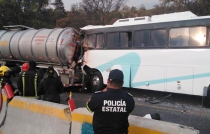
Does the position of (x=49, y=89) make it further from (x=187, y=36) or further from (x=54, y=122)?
(x=187, y=36)

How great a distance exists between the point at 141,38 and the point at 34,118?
6784 millimetres

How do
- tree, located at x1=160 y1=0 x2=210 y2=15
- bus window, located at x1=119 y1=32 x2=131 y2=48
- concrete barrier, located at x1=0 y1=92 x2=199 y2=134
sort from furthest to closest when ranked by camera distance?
tree, located at x1=160 y1=0 x2=210 y2=15 < bus window, located at x1=119 y1=32 x2=131 y2=48 < concrete barrier, located at x1=0 y1=92 x2=199 y2=134

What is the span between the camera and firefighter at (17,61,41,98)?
5883mm

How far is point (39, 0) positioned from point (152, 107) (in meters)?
24.6

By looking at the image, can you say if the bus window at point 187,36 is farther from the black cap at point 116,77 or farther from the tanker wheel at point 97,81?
the black cap at point 116,77

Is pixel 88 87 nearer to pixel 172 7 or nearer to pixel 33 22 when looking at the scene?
pixel 33 22

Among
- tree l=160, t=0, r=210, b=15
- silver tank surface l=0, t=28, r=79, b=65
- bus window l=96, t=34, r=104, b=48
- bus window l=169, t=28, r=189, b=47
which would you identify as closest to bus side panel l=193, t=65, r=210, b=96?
bus window l=169, t=28, r=189, b=47

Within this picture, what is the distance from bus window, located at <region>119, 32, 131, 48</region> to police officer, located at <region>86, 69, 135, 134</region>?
807cm

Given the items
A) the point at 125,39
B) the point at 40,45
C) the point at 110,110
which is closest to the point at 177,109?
the point at 125,39

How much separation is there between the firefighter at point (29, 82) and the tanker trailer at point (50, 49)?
573cm

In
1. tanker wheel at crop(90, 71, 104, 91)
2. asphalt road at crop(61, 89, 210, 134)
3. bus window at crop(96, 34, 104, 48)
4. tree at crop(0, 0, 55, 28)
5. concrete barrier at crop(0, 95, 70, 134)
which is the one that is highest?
tree at crop(0, 0, 55, 28)

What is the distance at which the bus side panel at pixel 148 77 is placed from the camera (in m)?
9.66

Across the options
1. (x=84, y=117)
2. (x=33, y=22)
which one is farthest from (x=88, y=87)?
(x=33, y=22)

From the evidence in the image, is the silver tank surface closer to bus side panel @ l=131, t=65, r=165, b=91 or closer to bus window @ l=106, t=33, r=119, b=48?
bus window @ l=106, t=33, r=119, b=48
